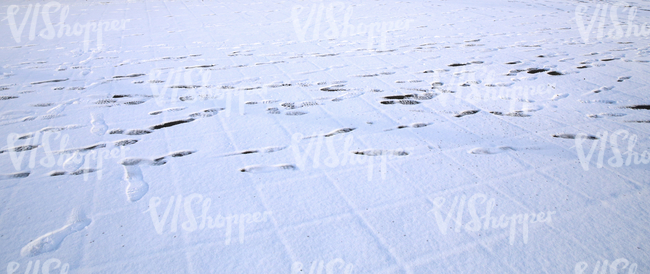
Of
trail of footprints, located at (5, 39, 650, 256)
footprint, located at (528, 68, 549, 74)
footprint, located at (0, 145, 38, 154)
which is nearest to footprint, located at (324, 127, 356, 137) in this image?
trail of footprints, located at (5, 39, 650, 256)

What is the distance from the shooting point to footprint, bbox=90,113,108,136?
2.28m

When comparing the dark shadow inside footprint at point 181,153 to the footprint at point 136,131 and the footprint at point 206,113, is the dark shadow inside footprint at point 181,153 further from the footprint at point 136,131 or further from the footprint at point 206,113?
the footprint at point 206,113

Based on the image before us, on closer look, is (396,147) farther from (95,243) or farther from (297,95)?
(95,243)

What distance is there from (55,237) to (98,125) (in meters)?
1.14

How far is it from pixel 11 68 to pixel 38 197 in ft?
9.19

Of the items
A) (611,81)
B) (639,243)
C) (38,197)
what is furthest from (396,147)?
(611,81)

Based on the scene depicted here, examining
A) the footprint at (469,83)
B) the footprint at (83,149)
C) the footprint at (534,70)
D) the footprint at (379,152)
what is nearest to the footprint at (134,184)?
the footprint at (83,149)

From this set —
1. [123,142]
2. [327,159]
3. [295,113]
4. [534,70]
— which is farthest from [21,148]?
[534,70]

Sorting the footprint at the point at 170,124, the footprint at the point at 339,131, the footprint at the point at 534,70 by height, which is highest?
the footprint at the point at 534,70

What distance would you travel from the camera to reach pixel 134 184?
68.8 inches

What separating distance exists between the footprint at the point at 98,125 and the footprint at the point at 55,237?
88cm

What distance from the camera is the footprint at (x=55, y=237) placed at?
4.45 feet

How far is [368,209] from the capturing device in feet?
5.12

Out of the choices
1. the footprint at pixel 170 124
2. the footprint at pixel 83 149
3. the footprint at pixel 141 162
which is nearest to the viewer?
the footprint at pixel 141 162
